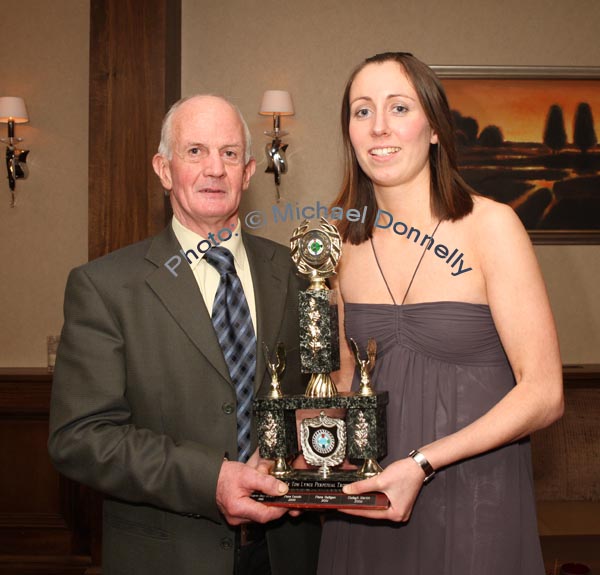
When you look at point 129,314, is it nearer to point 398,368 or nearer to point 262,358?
point 262,358

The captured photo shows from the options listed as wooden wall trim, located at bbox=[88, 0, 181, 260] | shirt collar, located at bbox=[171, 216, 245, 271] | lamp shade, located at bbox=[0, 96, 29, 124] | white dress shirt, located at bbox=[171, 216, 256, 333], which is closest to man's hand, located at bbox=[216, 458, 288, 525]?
white dress shirt, located at bbox=[171, 216, 256, 333]

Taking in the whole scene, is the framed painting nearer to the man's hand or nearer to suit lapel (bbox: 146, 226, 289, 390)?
suit lapel (bbox: 146, 226, 289, 390)

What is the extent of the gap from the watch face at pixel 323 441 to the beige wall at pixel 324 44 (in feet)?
12.4

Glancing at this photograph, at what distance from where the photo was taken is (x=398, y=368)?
1894mm

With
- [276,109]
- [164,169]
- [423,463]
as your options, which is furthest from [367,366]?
[276,109]

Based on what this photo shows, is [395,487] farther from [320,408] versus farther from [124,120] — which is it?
[124,120]

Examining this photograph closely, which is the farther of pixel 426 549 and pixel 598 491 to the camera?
pixel 598 491

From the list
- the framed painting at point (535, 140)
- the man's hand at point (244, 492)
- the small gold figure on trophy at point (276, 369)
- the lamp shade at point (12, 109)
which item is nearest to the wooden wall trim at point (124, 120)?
the lamp shade at point (12, 109)

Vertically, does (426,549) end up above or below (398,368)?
below

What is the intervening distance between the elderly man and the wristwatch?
0.39 m

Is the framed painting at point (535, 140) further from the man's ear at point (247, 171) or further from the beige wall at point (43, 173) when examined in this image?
the man's ear at point (247, 171)

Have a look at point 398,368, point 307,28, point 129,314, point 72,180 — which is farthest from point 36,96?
point 398,368

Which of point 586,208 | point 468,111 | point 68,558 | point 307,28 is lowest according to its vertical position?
point 68,558

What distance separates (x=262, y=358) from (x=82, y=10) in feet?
13.5
